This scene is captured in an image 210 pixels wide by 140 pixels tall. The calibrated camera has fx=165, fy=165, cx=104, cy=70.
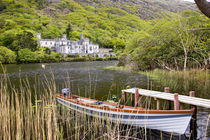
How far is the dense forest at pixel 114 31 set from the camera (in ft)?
62.6

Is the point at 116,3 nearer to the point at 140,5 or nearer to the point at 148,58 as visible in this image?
the point at 140,5

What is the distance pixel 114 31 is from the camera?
137 m

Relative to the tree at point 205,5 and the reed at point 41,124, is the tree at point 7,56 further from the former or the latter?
the tree at point 205,5

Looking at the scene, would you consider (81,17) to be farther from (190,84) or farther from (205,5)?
(205,5)

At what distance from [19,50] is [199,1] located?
7262 cm

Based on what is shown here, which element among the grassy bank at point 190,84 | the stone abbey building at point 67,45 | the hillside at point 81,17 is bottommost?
the grassy bank at point 190,84

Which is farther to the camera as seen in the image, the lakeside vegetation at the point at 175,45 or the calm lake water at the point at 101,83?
the lakeside vegetation at the point at 175,45

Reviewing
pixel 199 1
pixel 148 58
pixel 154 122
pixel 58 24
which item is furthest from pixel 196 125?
pixel 58 24

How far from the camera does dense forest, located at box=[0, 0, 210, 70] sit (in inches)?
751

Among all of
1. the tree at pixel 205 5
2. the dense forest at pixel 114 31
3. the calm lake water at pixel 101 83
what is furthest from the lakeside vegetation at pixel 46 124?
the dense forest at pixel 114 31

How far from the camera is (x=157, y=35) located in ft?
72.5

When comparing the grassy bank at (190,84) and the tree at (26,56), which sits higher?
the tree at (26,56)

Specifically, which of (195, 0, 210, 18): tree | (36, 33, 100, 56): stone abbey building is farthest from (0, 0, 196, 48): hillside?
(195, 0, 210, 18): tree

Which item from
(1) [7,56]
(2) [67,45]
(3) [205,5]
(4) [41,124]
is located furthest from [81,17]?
(3) [205,5]
